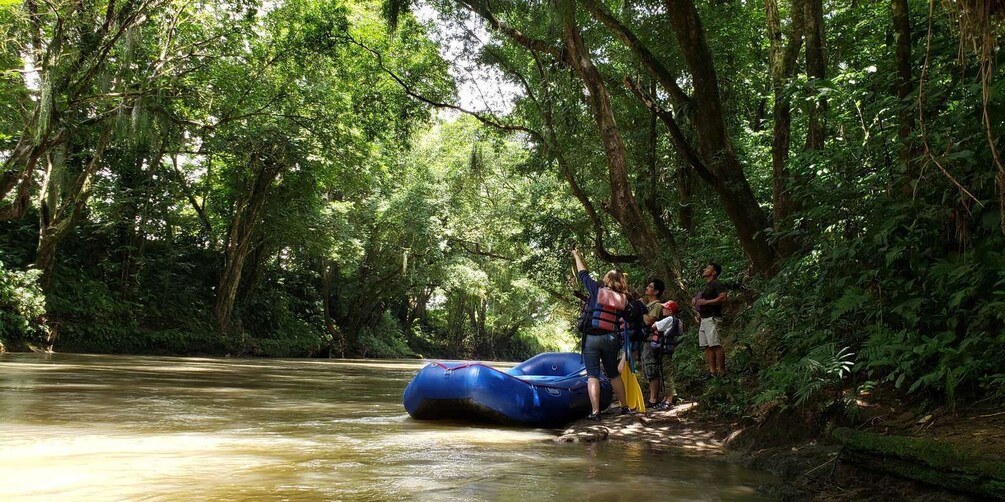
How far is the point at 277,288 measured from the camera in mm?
28406

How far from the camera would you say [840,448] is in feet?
13.3

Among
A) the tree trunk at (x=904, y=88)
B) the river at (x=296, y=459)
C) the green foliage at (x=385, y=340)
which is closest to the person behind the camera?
the river at (x=296, y=459)

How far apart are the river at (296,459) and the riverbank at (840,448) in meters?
0.26

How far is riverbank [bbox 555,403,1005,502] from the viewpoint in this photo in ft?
10.9

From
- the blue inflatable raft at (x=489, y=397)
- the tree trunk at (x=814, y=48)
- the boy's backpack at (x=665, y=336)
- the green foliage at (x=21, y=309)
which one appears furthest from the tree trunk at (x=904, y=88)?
the green foliage at (x=21, y=309)

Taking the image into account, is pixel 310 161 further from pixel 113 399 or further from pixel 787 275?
pixel 787 275

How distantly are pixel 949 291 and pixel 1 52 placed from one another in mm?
15896

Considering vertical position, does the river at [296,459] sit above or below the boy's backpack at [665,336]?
below

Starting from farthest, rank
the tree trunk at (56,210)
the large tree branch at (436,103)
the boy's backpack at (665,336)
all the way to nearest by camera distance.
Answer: the tree trunk at (56,210), the large tree branch at (436,103), the boy's backpack at (665,336)

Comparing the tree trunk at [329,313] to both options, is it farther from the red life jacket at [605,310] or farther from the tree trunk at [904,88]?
the tree trunk at [904,88]

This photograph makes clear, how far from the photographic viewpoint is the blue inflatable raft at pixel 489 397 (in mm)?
6816

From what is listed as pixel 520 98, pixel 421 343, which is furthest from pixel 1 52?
pixel 421 343

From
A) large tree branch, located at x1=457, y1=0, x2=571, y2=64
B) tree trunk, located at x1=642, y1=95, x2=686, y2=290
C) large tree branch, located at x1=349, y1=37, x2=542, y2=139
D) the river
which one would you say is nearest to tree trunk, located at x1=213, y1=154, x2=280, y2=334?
large tree branch, located at x1=349, y1=37, x2=542, y2=139

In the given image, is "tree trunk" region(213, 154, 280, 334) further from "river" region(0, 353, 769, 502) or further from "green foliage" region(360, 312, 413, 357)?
"river" region(0, 353, 769, 502)
